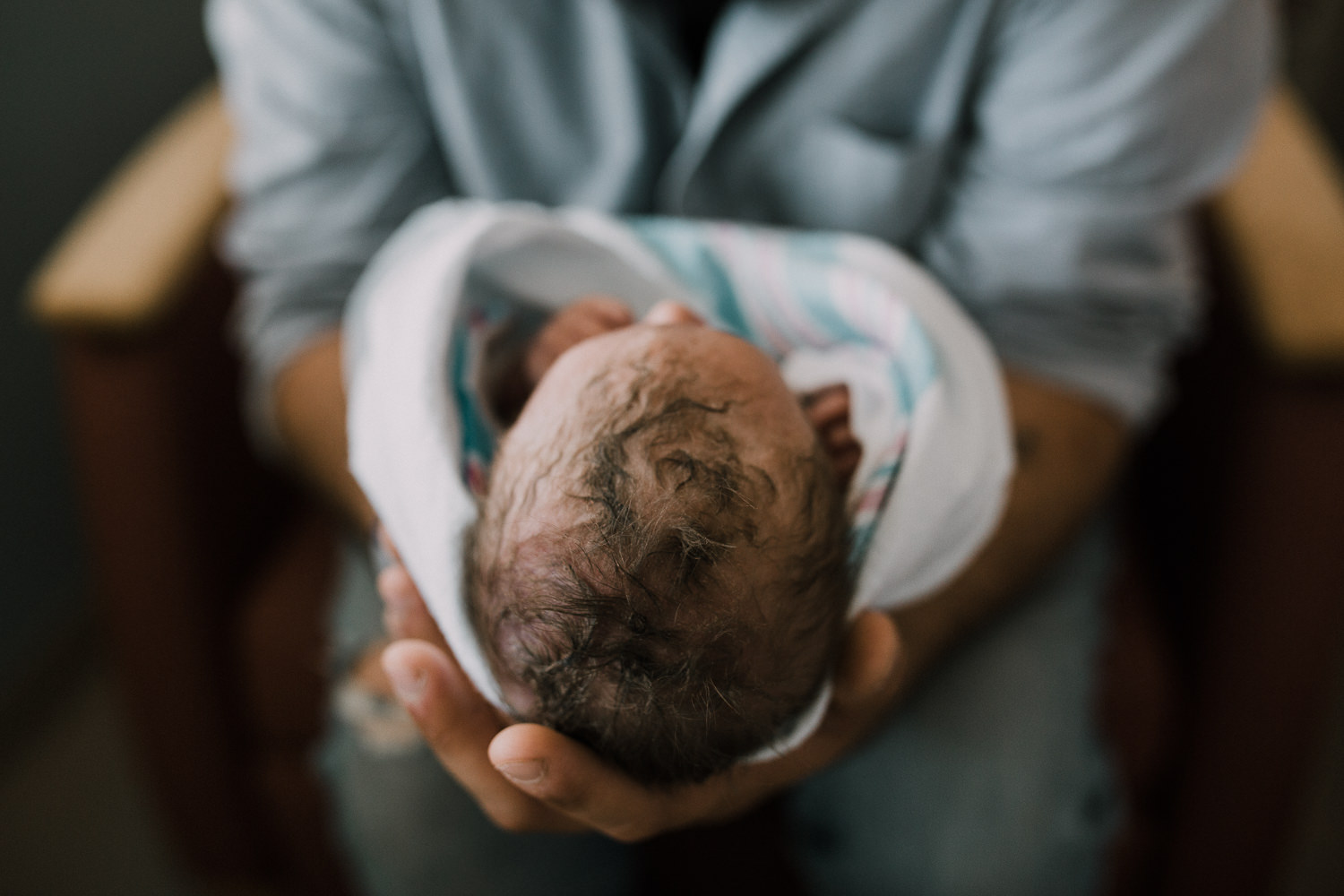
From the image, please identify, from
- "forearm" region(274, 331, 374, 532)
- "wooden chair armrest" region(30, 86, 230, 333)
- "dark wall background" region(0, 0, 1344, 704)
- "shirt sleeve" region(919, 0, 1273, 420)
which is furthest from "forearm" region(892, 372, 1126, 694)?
"dark wall background" region(0, 0, 1344, 704)

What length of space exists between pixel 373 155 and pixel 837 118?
1.14 feet

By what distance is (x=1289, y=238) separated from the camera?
0.79 m

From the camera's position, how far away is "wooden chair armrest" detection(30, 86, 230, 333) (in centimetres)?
71

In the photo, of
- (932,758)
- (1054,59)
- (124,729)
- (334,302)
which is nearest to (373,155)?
(334,302)

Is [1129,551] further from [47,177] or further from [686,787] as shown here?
[47,177]

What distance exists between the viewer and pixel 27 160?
41.9 inches

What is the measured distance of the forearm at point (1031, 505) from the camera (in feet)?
2.33

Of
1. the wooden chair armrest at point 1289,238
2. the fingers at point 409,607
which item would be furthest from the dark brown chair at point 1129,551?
the fingers at point 409,607

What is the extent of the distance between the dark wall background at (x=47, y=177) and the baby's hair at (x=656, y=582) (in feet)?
3.00

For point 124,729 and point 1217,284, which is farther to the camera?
point 124,729

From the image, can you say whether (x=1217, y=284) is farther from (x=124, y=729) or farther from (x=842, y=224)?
(x=124, y=729)

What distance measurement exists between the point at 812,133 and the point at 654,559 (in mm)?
421

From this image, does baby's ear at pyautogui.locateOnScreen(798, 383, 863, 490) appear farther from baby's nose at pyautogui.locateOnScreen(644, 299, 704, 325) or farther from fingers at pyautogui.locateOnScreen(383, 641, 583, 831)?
fingers at pyautogui.locateOnScreen(383, 641, 583, 831)

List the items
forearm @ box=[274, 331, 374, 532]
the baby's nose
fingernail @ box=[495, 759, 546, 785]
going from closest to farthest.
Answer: fingernail @ box=[495, 759, 546, 785] → the baby's nose → forearm @ box=[274, 331, 374, 532]
